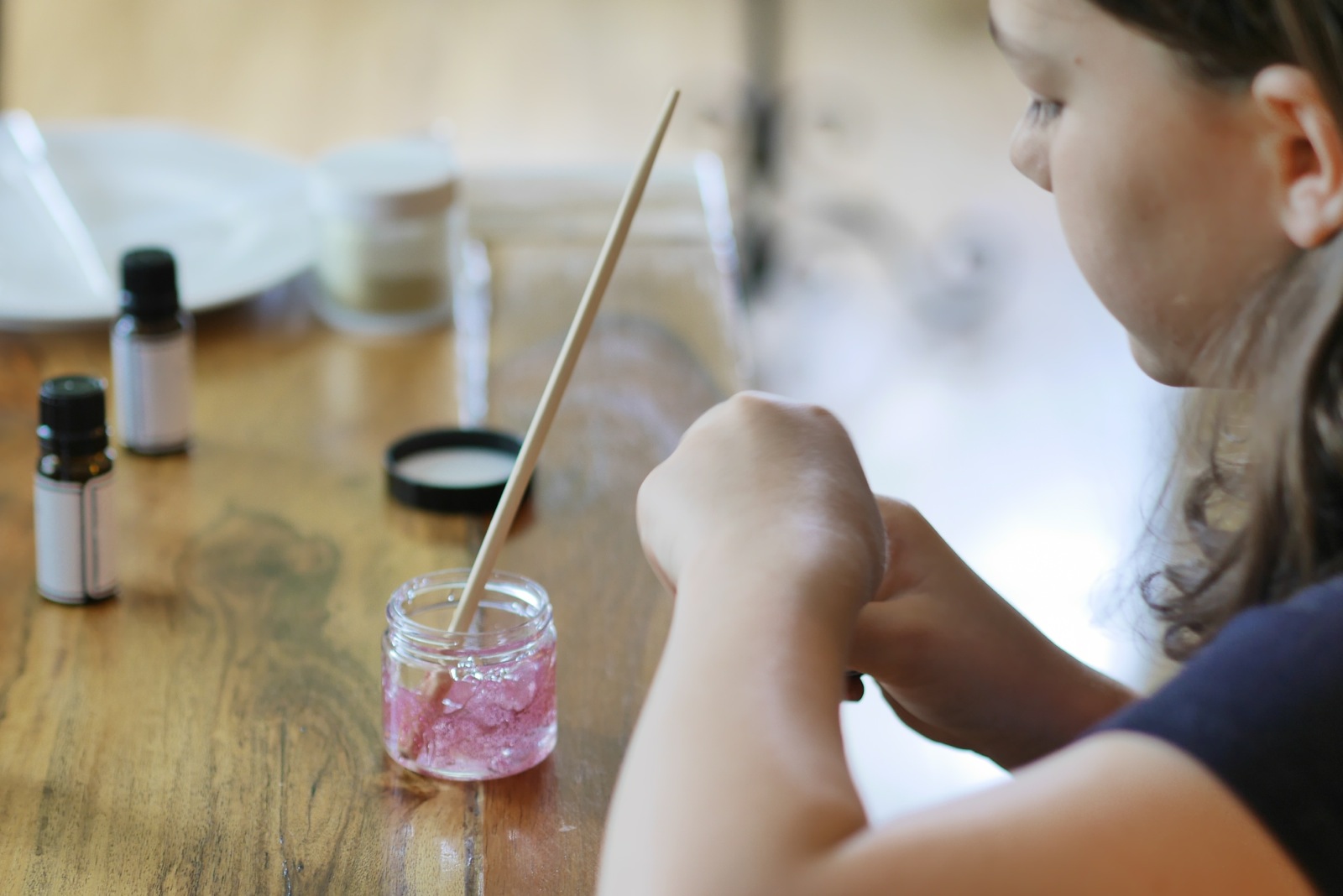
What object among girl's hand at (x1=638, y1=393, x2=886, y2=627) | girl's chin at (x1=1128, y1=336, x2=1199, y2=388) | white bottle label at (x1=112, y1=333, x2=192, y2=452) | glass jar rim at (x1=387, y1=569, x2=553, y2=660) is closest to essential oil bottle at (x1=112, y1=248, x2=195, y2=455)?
white bottle label at (x1=112, y1=333, x2=192, y2=452)

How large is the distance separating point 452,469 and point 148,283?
215 millimetres

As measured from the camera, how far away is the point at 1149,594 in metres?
0.69

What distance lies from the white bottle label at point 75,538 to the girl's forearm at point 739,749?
37cm

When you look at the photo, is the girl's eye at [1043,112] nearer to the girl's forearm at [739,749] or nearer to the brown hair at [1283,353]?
the brown hair at [1283,353]

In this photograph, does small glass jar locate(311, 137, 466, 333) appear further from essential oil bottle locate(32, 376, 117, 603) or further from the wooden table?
essential oil bottle locate(32, 376, 117, 603)

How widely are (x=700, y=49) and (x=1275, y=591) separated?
3033 millimetres

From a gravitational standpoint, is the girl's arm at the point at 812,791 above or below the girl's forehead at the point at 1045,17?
below

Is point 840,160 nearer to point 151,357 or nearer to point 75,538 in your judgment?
point 151,357

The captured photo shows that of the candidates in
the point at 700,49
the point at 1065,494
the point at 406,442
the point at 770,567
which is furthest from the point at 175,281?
the point at 700,49

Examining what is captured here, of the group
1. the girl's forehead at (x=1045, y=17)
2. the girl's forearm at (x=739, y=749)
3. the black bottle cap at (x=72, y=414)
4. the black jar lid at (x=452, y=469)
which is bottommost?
the black jar lid at (x=452, y=469)

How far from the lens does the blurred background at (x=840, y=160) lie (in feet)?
6.40

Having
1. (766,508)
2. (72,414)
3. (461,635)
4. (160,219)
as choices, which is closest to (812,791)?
(766,508)

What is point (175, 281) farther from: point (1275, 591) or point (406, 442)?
point (1275, 591)

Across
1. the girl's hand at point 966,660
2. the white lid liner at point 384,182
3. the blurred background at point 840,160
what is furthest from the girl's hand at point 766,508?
the blurred background at point 840,160
